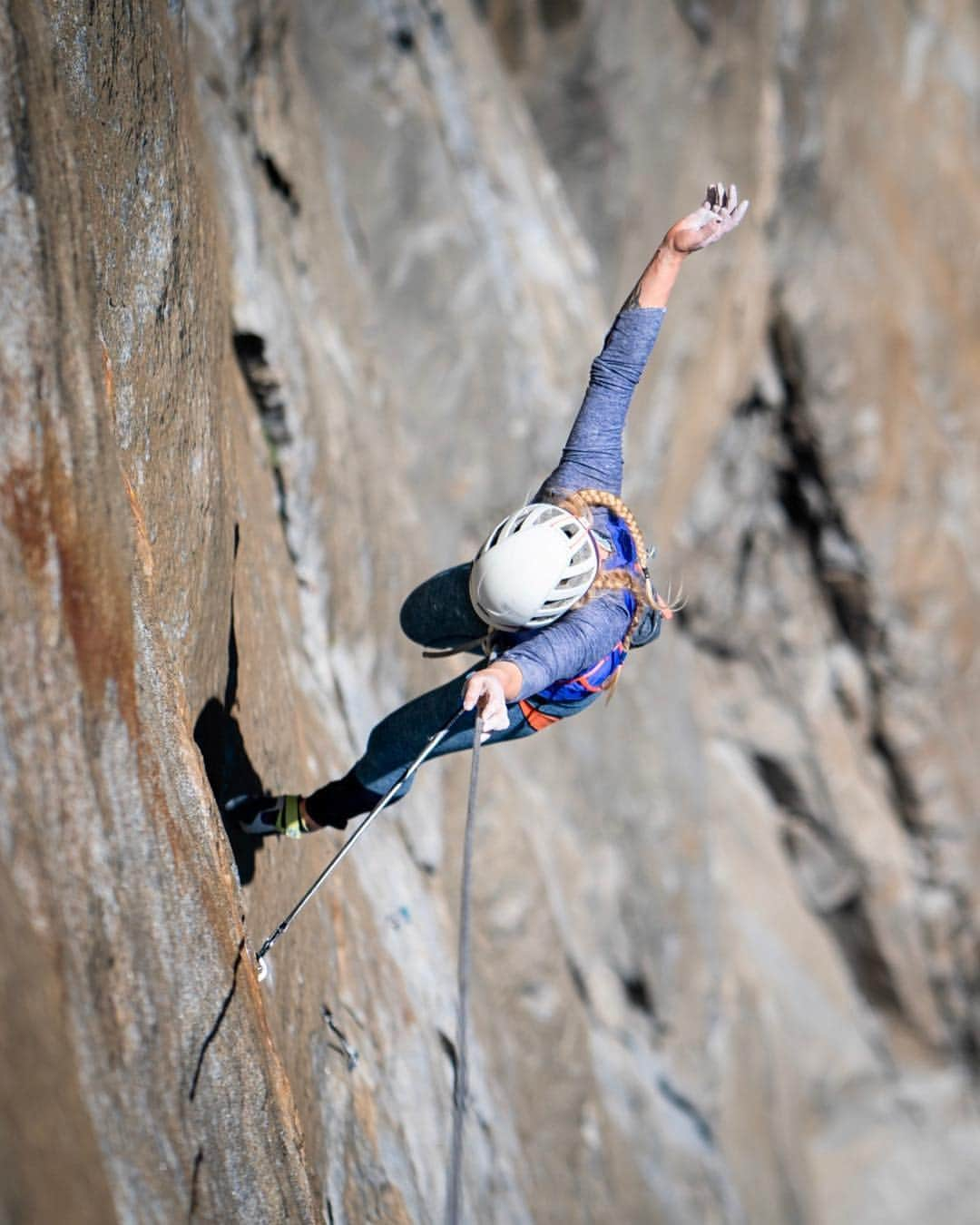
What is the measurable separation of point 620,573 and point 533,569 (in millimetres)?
449

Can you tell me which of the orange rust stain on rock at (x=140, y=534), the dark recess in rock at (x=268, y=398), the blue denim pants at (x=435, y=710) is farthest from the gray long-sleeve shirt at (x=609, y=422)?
the dark recess in rock at (x=268, y=398)

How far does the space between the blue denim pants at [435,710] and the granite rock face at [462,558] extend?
0.52 meters

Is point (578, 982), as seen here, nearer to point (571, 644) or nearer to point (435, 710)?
point (435, 710)

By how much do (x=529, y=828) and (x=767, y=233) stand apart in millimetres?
7007

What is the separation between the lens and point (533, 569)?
322cm

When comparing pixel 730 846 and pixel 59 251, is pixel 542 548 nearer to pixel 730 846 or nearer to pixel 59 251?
pixel 59 251

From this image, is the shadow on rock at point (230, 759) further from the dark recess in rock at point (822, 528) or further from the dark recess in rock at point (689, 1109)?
the dark recess in rock at point (822, 528)

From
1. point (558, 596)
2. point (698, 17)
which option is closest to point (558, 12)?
point (698, 17)

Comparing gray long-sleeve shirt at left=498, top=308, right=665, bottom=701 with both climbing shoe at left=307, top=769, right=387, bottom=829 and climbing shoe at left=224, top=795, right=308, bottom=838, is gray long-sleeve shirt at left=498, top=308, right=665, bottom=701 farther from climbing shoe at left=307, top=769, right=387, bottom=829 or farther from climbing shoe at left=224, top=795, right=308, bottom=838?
climbing shoe at left=224, top=795, right=308, bottom=838

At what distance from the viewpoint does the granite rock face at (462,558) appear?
242 centimetres

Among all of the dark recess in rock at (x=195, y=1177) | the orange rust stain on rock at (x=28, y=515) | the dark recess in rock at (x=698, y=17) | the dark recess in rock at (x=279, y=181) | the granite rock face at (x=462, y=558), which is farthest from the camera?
the dark recess in rock at (x=698, y=17)

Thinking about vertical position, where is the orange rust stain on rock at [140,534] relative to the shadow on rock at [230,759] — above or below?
above

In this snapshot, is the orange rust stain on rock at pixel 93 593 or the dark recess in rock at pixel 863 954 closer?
the orange rust stain on rock at pixel 93 593

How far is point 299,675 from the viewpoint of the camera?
5.05 metres
